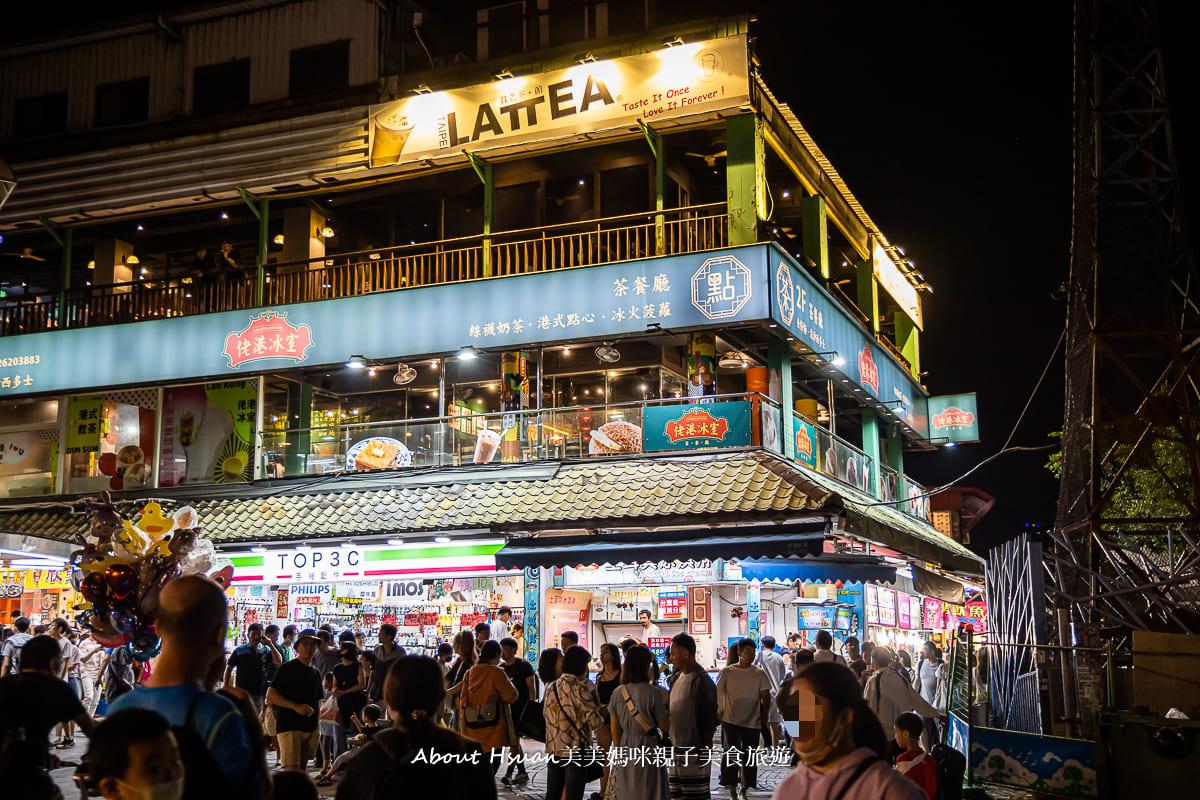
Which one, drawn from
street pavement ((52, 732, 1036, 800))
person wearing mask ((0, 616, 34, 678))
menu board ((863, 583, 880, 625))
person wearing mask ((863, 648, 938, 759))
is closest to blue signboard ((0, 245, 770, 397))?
person wearing mask ((0, 616, 34, 678))

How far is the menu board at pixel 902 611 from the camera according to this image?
25656 millimetres

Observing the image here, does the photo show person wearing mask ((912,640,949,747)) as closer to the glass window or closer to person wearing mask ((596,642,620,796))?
person wearing mask ((596,642,620,796))

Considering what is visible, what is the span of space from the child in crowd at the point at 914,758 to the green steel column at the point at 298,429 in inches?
579

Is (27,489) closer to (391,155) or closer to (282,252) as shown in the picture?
(282,252)

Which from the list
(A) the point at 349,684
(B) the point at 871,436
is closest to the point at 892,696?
(A) the point at 349,684

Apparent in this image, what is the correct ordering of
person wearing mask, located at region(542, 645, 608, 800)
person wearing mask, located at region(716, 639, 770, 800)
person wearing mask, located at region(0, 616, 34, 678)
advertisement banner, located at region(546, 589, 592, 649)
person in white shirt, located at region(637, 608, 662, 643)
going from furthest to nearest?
advertisement banner, located at region(546, 589, 592, 649), person in white shirt, located at region(637, 608, 662, 643), person wearing mask, located at region(0, 616, 34, 678), person wearing mask, located at region(716, 639, 770, 800), person wearing mask, located at region(542, 645, 608, 800)

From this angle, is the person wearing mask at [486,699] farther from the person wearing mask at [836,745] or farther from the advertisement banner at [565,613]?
the advertisement banner at [565,613]

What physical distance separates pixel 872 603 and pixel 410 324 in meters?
11.3

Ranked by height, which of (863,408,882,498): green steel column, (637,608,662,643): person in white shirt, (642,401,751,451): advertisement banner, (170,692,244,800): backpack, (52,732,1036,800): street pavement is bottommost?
(52,732,1036,800): street pavement

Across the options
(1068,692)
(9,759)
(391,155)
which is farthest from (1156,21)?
(9,759)

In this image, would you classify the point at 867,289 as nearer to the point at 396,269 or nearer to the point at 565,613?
the point at 565,613

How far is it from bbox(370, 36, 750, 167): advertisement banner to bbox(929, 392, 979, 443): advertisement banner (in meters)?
13.5

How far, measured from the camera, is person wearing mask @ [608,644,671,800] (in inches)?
356

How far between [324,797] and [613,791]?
5133 millimetres
